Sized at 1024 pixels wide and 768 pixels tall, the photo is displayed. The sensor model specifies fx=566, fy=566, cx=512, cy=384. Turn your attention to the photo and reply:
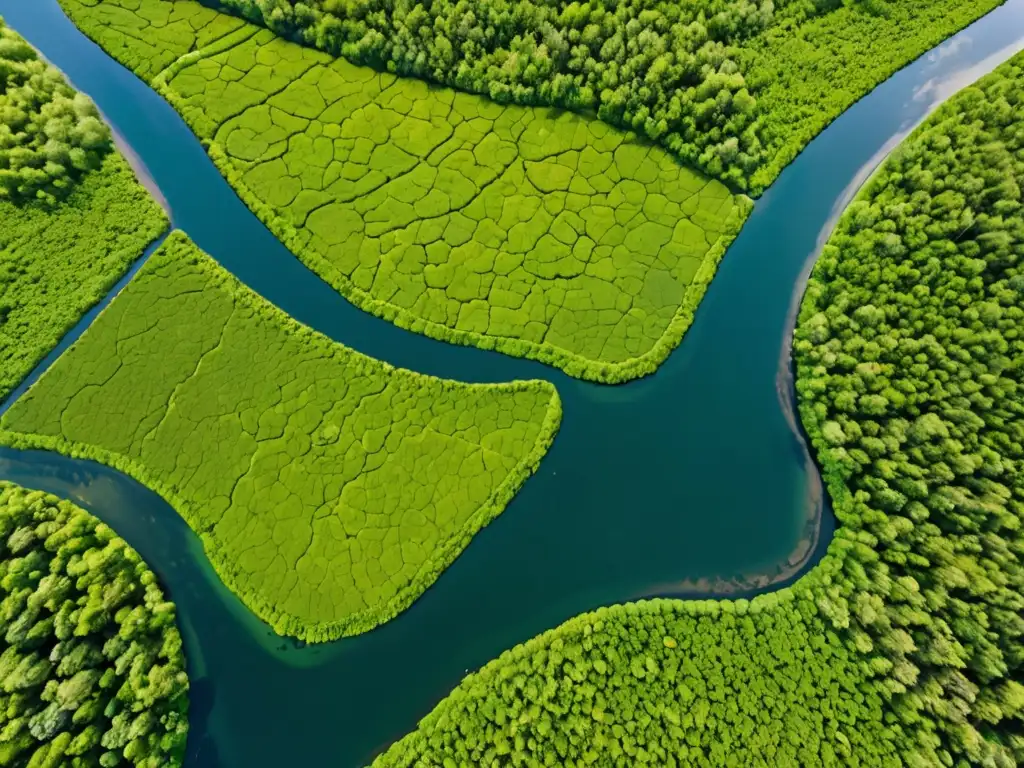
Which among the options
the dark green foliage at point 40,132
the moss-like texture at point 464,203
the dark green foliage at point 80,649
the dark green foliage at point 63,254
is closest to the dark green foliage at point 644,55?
the moss-like texture at point 464,203

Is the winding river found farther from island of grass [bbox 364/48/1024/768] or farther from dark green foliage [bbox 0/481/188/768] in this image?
island of grass [bbox 364/48/1024/768]

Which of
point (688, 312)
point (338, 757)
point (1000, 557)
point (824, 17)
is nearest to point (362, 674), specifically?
point (338, 757)

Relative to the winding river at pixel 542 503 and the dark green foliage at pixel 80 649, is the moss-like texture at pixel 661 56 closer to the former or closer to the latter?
the winding river at pixel 542 503

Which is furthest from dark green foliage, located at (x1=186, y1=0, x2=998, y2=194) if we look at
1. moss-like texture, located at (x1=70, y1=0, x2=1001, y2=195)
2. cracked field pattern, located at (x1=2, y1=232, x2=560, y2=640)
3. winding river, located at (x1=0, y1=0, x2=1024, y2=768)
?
cracked field pattern, located at (x1=2, y1=232, x2=560, y2=640)

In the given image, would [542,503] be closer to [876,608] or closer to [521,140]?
[876,608]

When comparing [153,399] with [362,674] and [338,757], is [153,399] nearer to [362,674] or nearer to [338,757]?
[362,674]

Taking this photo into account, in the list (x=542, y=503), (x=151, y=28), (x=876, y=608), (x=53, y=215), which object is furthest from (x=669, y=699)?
(x=151, y=28)
